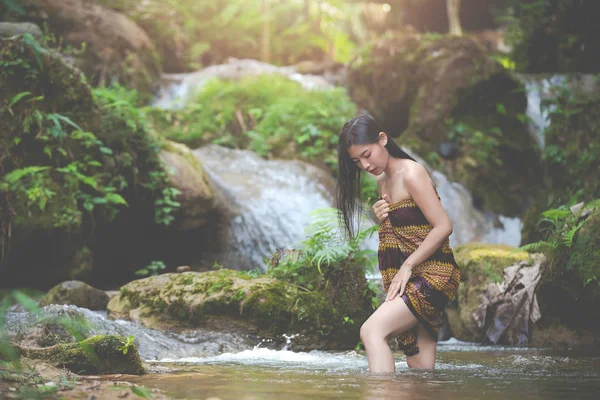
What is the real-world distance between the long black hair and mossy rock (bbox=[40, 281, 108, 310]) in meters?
3.92

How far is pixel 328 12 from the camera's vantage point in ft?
75.7

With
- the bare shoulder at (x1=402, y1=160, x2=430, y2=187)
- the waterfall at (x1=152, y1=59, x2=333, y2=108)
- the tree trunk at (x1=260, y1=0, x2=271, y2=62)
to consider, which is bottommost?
the bare shoulder at (x1=402, y1=160, x2=430, y2=187)

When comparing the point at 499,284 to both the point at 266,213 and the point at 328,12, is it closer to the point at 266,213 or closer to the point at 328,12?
the point at 266,213

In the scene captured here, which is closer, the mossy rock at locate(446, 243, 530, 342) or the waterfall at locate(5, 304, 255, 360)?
the waterfall at locate(5, 304, 255, 360)

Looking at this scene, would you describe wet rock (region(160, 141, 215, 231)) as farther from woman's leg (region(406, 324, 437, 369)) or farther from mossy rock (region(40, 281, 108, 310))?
woman's leg (region(406, 324, 437, 369))

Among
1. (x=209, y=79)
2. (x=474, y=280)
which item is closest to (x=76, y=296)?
(x=474, y=280)

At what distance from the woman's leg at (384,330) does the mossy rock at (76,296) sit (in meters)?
4.33

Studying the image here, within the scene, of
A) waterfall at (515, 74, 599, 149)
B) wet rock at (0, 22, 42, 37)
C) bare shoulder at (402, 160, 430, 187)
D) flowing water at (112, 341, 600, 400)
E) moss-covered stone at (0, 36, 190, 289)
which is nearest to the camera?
flowing water at (112, 341, 600, 400)

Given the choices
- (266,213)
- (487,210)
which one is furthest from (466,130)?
(266,213)

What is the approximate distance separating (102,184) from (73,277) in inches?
56.8

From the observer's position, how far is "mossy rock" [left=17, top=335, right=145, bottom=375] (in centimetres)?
367

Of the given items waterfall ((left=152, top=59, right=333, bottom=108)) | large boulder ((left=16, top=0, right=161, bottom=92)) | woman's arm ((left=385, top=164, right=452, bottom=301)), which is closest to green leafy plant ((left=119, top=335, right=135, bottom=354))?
woman's arm ((left=385, top=164, right=452, bottom=301))

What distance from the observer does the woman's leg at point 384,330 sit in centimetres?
395

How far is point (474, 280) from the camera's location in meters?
Result: 7.80
